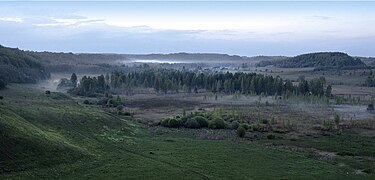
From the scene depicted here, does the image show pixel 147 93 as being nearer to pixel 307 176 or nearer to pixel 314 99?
pixel 314 99

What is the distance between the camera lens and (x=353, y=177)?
48.6 metres

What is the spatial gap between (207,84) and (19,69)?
232 feet

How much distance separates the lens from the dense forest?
150 m

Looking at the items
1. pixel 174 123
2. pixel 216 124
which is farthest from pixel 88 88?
pixel 216 124

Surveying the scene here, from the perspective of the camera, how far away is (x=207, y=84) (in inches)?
6860

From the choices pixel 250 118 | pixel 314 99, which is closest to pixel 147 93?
pixel 314 99

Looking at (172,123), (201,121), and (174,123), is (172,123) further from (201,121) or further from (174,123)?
(201,121)

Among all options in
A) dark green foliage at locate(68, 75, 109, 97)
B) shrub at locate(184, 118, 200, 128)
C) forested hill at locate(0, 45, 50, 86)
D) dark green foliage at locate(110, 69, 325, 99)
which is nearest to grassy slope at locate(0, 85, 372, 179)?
shrub at locate(184, 118, 200, 128)

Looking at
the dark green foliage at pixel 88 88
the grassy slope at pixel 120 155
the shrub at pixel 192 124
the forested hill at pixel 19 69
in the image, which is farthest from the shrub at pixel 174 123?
the forested hill at pixel 19 69

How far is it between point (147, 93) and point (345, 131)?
96192 mm

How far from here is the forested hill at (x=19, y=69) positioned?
496ft

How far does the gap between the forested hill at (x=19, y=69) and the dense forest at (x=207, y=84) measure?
867 inches

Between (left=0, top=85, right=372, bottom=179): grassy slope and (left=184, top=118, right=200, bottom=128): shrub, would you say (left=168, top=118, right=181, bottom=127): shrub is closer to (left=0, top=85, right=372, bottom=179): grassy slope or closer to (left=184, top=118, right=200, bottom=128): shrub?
(left=184, top=118, right=200, bottom=128): shrub

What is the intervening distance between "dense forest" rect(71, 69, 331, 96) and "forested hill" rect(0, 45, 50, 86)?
22.0 m
